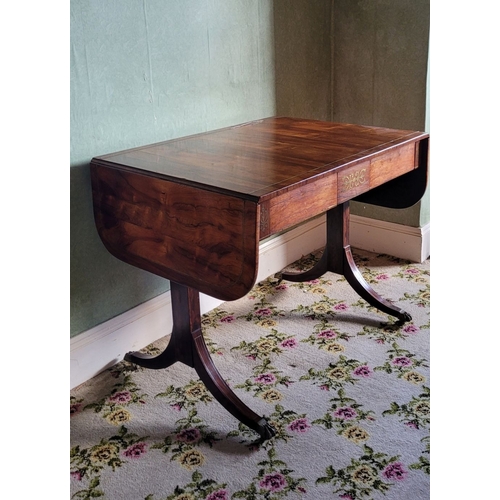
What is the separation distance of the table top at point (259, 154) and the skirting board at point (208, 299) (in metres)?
Result: 0.58

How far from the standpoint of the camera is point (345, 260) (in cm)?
232

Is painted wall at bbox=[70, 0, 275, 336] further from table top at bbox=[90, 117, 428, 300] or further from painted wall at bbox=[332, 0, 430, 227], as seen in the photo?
painted wall at bbox=[332, 0, 430, 227]

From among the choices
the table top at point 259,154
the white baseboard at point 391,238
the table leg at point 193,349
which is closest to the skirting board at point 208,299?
the white baseboard at point 391,238

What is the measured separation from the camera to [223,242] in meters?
1.45

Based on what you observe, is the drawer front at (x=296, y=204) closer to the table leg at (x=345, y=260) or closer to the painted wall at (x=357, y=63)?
the table leg at (x=345, y=260)

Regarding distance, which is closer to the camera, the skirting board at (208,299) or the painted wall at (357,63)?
the skirting board at (208,299)

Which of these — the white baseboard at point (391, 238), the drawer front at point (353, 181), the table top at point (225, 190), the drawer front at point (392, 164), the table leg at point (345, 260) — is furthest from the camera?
the white baseboard at point (391, 238)

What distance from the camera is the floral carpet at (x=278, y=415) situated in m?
1.49

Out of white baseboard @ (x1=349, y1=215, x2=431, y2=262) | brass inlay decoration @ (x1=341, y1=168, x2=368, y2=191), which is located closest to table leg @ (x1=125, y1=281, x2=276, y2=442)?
brass inlay decoration @ (x1=341, y1=168, x2=368, y2=191)

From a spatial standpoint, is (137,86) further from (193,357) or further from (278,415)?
(278,415)

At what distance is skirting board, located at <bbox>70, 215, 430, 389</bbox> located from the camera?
1936 millimetres

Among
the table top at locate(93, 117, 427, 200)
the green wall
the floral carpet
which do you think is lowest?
the floral carpet
